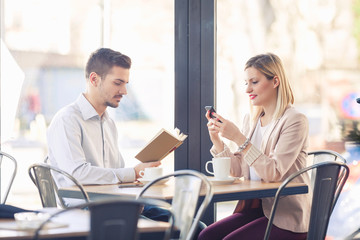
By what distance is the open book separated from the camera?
280 cm

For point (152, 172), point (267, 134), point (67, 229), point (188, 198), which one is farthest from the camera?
point (267, 134)

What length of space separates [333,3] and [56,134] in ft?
6.93

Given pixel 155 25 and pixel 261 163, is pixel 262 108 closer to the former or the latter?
pixel 261 163

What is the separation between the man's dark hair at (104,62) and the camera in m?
3.20

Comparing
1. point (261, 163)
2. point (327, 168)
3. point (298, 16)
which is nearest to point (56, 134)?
point (261, 163)

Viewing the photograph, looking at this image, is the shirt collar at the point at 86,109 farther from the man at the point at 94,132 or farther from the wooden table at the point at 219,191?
the wooden table at the point at 219,191

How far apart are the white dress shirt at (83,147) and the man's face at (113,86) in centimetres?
10

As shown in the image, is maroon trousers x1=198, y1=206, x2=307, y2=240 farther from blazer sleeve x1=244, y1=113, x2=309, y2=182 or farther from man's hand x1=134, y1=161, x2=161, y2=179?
man's hand x1=134, y1=161, x2=161, y2=179

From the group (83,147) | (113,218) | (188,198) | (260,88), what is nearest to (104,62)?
(83,147)

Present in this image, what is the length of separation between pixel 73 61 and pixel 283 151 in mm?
1705

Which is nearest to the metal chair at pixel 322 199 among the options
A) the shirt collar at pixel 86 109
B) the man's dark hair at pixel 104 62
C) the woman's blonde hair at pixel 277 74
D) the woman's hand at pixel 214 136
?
the woman's blonde hair at pixel 277 74

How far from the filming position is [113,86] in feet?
10.4

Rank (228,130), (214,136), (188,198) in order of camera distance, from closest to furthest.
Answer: (188,198) < (228,130) < (214,136)

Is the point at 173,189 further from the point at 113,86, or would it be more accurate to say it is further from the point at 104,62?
the point at 104,62
